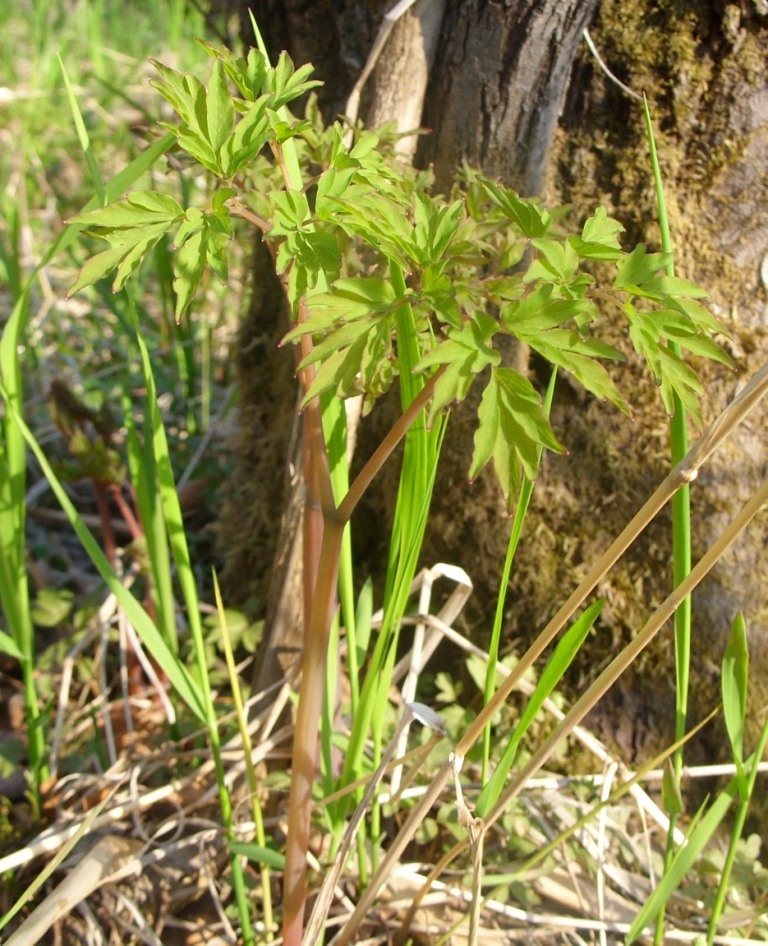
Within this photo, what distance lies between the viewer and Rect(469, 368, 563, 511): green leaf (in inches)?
21.4

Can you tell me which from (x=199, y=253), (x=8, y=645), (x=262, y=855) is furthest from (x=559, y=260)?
(x=8, y=645)

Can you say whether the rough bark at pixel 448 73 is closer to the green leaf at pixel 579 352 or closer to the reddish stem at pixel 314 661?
the reddish stem at pixel 314 661

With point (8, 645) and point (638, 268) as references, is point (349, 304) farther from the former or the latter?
point (8, 645)

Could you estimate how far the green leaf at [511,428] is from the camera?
543mm

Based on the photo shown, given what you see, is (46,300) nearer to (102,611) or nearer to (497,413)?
(102,611)

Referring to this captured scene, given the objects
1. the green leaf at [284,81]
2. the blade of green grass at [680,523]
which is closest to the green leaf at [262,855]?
the blade of green grass at [680,523]

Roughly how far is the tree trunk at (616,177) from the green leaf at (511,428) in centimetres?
59

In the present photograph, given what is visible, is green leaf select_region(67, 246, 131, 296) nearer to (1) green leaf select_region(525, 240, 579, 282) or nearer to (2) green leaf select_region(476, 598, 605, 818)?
(1) green leaf select_region(525, 240, 579, 282)

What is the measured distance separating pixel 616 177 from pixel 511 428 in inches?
27.5

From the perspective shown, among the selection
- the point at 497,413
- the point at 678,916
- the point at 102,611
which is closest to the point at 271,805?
the point at 102,611

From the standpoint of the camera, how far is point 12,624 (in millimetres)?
1014

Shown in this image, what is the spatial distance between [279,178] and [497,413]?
0.45 m

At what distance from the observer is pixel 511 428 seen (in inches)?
21.8

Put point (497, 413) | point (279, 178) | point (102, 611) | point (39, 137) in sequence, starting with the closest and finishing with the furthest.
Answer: point (497, 413)
point (279, 178)
point (102, 611)
point (39, 137)
